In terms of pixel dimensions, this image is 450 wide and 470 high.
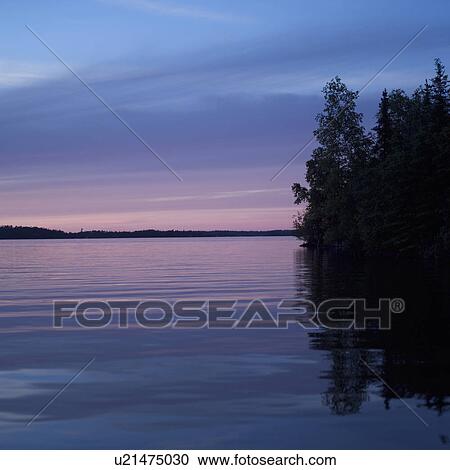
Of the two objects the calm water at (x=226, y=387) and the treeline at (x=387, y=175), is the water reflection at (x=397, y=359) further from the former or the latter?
the treeline at (x=387, y=175)

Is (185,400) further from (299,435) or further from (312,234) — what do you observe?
(312,234)

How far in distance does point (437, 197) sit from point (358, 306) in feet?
134

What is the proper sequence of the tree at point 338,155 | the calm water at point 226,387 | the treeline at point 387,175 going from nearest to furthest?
the calm water at point 226,387 < the treeline at point 387,175 < the tree at point 338,155

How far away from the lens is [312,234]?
383 ft

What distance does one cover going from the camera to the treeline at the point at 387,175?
6344 centimetres

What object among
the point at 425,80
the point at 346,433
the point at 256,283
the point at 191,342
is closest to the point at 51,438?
the point at 346,433

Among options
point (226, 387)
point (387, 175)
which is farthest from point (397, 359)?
point (387, 175)

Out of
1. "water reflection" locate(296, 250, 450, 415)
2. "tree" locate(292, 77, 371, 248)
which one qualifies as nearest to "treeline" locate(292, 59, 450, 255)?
"tree" locate(292, 77, 371, 248)

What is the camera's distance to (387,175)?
66.6m

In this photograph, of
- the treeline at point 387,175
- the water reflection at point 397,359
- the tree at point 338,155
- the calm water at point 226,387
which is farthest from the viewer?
the tree at point 338,155

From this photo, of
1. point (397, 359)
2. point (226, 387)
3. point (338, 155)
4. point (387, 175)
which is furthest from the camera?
point (338, 155)

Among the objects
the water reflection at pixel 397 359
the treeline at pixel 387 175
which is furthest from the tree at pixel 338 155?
the water reflection at pixel 397 359

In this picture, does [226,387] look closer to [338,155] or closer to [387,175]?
[387,175]

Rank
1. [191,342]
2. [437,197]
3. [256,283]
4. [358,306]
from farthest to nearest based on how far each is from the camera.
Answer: [437,197] → [256,283] → [358,306] → [191,342]
